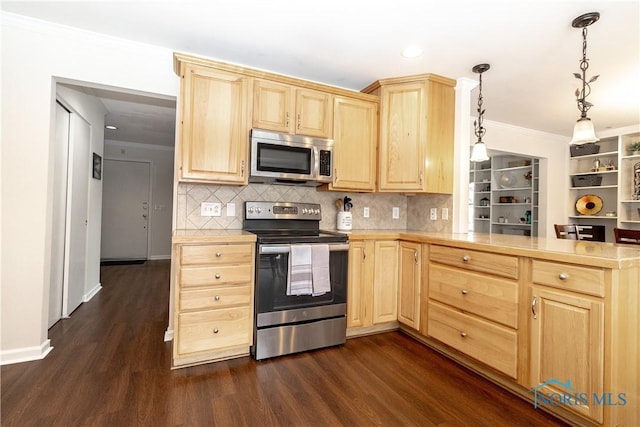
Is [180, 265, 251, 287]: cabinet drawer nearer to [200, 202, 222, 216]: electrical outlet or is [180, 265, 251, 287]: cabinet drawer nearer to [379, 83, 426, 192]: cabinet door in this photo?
[200, 202, 222, 216]: electrical outlet

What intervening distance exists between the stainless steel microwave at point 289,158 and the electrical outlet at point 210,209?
0.38 m

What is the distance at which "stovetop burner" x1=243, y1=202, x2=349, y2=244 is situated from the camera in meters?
2.62

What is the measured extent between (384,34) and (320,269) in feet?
5.87

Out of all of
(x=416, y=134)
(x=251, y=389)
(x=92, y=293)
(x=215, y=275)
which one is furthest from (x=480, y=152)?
(x=92, y=293)

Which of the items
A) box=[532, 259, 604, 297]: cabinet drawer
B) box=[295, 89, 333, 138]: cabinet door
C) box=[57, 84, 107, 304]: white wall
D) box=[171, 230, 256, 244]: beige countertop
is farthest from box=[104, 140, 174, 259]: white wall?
box=[532, 259, 604, 297]: cabinet drawer

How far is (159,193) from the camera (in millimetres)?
6258

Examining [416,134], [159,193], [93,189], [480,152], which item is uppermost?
[416,134]

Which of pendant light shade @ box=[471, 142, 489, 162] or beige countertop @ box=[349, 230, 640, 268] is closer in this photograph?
beige countertop @ box=[349, 230, 640, 268]

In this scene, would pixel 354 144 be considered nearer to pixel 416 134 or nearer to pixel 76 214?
pixel 416 134

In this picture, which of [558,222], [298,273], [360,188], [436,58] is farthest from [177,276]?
[558,222]

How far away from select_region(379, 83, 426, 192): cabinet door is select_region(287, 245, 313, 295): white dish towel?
3.54ft

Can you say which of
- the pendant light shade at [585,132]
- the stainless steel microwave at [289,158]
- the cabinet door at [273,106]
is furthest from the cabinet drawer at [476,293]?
the cabinet door at [273,106]

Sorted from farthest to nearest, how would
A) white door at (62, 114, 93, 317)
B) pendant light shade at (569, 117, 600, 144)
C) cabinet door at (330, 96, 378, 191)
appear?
1. white door at (62, 114, 93, 317)
2. cabinet door at (330, 96, 378, 191)
3. pendant light shade at (569, 117, 600, 144)

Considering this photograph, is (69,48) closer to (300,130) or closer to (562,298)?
(300,130)
